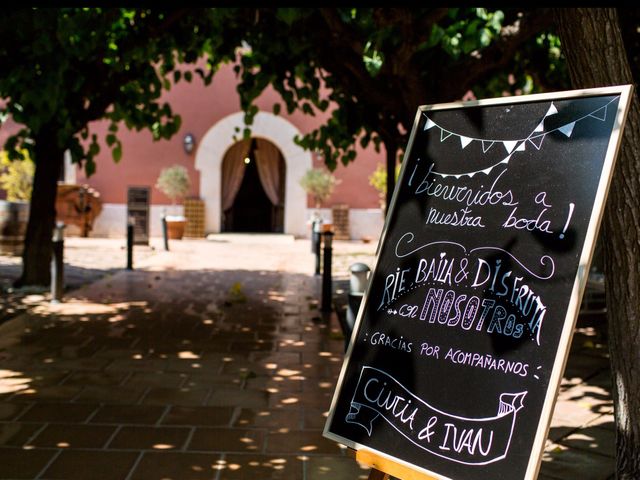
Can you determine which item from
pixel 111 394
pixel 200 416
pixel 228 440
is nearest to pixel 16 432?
pixel 111 394

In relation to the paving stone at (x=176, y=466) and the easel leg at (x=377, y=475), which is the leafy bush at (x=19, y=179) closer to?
the paving stone at (x=176, y=466)

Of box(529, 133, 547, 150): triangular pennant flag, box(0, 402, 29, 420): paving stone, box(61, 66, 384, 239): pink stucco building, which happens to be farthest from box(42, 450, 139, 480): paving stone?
box(61, 66, 384, 239): pink stucco building

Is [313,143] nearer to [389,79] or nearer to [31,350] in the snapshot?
[389,79]

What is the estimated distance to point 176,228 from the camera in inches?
688

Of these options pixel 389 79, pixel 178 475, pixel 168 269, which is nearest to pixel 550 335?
pixel 178 475

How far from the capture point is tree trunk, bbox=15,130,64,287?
8508 mm

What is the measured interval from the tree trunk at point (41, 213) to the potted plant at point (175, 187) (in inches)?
339

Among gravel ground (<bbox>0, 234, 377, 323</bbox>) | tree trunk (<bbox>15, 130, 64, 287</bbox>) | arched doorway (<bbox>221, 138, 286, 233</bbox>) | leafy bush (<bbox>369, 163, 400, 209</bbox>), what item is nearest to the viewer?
gravel ground (<bbox>0, 234, 377, 323</bbox>)

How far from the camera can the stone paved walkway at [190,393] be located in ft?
11.0

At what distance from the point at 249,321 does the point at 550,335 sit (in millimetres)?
5052

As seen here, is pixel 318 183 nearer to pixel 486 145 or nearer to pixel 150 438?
pixel 150 438

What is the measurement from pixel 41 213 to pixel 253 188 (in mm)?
12951

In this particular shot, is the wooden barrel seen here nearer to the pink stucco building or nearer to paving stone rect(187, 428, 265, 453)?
the pink stucco building

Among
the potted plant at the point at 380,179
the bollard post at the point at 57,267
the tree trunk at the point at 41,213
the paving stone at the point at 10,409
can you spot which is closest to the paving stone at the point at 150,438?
the paving stone at the point at 10,409
